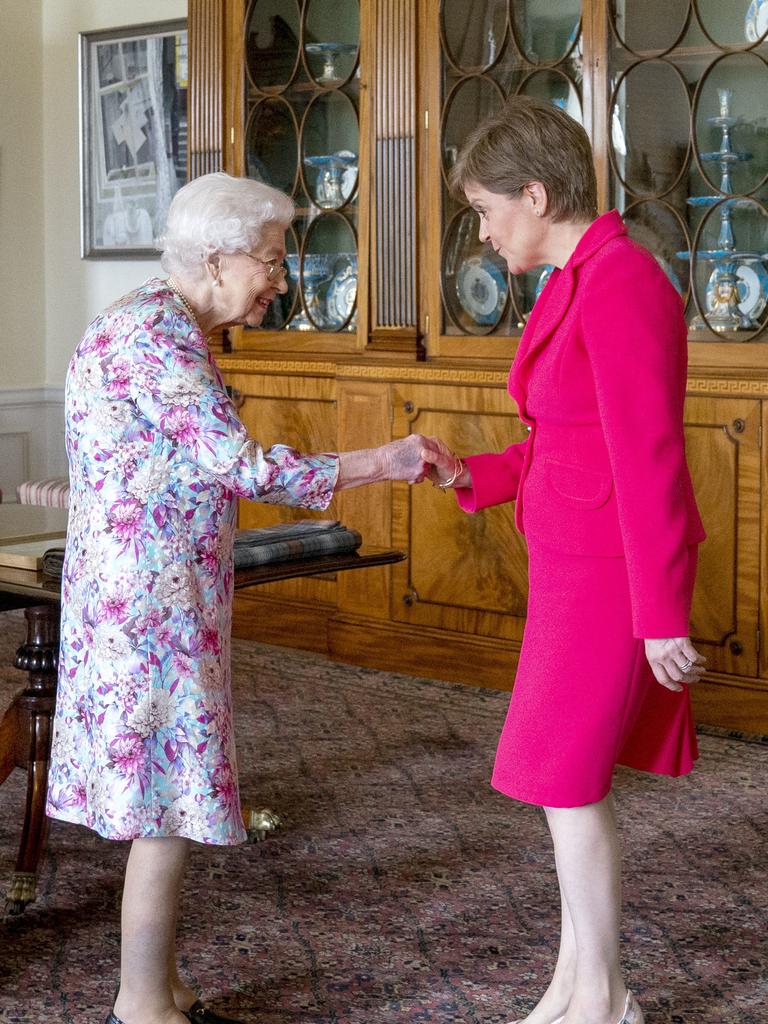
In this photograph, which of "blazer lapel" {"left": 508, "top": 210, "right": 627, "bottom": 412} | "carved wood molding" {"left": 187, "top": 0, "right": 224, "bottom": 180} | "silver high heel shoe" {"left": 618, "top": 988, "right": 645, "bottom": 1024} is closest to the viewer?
"blazer lapel" {"left": 508, "top": 210, "right": 627, "bottom": 412}

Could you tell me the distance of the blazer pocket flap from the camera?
188cm

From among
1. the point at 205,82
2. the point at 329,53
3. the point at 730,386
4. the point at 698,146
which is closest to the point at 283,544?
the point at 730,386

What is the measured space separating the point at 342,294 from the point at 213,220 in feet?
9.16

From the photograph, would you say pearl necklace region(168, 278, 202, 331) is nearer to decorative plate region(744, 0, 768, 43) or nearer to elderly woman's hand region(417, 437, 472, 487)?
elderly woman's hand region(417, 437, 472, 487)

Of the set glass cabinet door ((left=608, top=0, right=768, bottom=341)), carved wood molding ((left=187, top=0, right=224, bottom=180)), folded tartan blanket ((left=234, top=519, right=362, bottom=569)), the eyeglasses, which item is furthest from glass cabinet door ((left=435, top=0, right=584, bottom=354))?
the eyeglasses

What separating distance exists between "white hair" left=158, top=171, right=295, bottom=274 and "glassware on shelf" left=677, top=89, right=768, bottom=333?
219 centimetres

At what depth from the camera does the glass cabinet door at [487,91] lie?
13.7ft

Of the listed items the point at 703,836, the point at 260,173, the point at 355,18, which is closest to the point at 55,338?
the point at 260,173

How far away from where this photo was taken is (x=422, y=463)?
2230 mm

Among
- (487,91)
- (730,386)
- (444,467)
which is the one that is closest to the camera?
(444,467)

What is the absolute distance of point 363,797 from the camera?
3.42 metres

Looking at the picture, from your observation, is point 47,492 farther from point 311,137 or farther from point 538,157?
point 538,157

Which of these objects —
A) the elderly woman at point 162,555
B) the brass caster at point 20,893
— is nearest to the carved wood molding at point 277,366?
the brass caster at point 20,893

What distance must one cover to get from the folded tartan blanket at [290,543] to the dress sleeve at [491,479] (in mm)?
677
